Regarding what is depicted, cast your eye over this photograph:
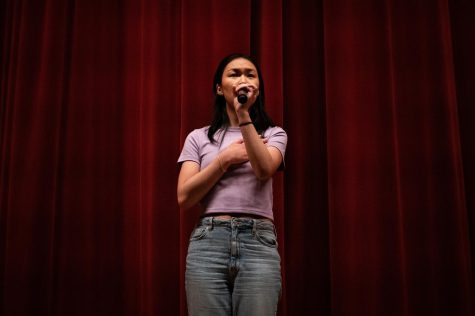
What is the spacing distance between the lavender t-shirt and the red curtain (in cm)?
74

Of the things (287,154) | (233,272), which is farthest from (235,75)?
(287,154)

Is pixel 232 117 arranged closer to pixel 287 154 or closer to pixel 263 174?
pixel 263 174

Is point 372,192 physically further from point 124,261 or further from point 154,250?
point 124,261

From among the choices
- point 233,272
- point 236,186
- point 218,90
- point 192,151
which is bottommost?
point 233,272

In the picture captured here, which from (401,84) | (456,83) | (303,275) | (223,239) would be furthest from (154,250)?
(456,83)

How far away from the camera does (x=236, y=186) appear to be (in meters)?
1.33

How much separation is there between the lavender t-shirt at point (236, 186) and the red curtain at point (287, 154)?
0.74m

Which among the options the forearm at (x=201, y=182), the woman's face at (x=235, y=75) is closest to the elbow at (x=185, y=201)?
the forearm at (x=201, y=182)

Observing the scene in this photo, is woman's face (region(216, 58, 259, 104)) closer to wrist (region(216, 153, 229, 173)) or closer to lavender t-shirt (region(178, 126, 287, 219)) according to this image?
lavender t-shirt (region(178, 126, 287, 219))

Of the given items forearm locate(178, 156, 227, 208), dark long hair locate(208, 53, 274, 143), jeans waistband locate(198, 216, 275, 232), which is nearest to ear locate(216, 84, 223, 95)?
dark long hair locate(208, 53, 274, 143)

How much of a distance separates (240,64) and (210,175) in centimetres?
44

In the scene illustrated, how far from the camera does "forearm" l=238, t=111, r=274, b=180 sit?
1.26 m

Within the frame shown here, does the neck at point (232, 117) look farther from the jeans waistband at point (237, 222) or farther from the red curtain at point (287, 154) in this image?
the red curtain at point (287, 154)

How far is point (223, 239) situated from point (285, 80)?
126cm
